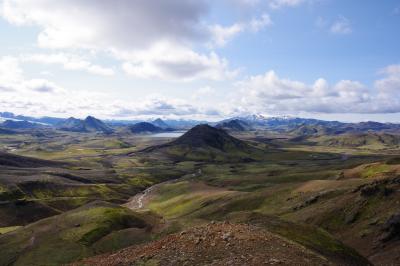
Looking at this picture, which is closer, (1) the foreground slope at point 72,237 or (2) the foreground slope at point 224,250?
(2) the foreground slope at point 224,250

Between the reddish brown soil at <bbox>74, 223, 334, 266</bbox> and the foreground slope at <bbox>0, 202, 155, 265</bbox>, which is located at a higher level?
the reddish brown soil at <bbox>74, 223, 334, 266</bbox>

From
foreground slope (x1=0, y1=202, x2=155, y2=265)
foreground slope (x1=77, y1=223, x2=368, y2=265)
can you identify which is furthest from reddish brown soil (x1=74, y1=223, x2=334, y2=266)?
foreground slope (x1=0, y1=202, x2=155, y2=265)

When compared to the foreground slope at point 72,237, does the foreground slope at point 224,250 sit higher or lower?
higher

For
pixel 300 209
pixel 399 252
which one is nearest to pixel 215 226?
pixel 399 252

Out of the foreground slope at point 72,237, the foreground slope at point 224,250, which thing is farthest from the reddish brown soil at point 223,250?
the foreground slope at point 72,237

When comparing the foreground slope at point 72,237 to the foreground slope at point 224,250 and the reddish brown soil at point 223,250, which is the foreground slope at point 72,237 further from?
the foreground slope at point 224,250

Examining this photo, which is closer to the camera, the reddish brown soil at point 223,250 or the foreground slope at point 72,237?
the reddish brown soil at point 223,250

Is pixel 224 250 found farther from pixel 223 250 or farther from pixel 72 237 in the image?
pixel 72 237

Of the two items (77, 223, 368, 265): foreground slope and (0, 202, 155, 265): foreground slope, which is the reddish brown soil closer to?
(77, 223, 368, 265): foreground slope

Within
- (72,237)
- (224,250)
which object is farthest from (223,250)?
(72,237)
